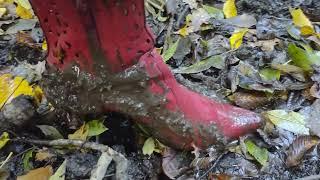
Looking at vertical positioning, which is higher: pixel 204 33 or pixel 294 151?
pixel 204 33

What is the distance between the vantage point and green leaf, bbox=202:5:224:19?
2201 mm

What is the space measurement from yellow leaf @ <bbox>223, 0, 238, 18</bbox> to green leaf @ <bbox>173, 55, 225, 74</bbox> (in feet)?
1.28

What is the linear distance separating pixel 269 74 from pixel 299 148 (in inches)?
14.0

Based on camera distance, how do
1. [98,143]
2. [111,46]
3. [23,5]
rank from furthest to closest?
[23,5] → [98,143] → [111,46]

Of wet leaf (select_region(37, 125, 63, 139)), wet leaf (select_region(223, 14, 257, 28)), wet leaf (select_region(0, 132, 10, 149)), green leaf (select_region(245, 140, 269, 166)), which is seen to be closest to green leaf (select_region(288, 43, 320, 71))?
wet leaf (select_region(223, 14, 257, 28))

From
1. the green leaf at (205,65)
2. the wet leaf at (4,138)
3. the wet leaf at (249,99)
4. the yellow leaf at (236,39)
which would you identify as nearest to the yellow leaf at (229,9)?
the yellow leaf at (236,39)

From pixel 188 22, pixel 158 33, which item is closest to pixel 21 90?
pixel 158 33

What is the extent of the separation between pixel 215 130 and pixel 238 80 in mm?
350

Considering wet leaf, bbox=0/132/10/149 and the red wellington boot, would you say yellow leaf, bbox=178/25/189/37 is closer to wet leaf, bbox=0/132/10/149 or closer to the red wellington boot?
the red wellington boot

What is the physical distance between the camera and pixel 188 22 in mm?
2146

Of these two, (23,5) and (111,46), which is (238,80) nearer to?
(111,46)

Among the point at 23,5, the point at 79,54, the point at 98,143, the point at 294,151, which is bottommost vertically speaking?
the point at 294,151

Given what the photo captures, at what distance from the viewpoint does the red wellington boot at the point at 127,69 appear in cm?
121

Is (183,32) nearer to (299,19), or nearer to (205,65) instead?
(205,65)
